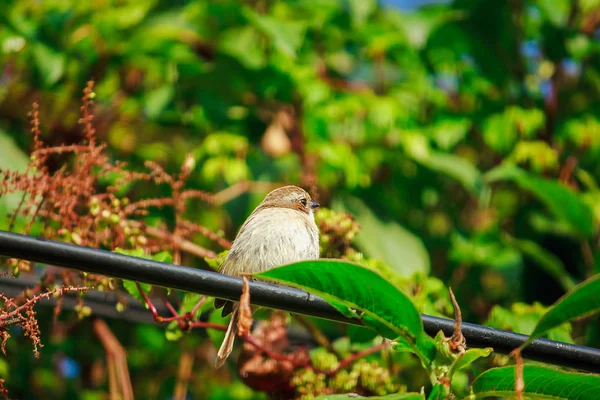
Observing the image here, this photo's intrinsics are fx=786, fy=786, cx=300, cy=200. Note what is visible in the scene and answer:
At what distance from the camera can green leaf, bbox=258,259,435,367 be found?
1987 mm

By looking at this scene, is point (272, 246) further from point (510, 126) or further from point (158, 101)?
point (510, 126)

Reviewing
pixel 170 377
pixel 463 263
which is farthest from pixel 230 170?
pixel 170 377

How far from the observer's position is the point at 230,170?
14.8 ft

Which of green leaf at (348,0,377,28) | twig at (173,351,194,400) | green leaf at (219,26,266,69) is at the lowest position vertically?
twig at (173,351,194,400)

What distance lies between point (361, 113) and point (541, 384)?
2.82 meters

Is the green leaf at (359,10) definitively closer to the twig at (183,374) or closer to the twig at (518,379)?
the twig at (183,374)

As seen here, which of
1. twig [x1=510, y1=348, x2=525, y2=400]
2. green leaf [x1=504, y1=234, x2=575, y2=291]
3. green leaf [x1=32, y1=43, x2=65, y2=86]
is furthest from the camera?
green leaf [x1=504, y1=234, x2=575, y2=291]

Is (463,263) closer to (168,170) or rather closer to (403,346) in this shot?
(168,170)

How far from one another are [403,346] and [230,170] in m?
2.44

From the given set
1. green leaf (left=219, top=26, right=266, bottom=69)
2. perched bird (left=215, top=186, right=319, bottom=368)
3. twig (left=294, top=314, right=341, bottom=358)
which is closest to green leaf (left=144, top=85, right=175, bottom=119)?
green leaf (left=219, top=26, right=266, bottom=69)

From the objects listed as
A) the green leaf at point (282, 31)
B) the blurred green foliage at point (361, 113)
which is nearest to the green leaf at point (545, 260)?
the blurred green foliage at point (361, 113)

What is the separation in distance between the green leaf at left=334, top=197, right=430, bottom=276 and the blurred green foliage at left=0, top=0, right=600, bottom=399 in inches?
0.4

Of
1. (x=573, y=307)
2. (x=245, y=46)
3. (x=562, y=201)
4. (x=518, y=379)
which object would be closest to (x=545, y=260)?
(x=562, y=201)

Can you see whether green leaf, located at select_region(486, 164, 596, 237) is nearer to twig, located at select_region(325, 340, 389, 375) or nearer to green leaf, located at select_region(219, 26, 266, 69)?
twig, located at select_region(325, 340, 389, 375)
